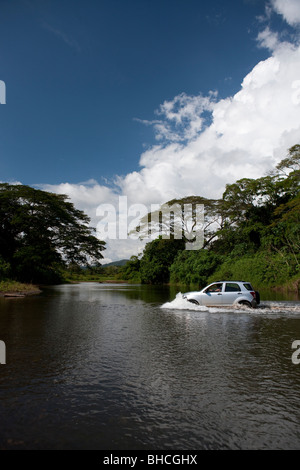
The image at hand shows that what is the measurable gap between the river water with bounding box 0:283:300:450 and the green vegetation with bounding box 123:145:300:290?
26034mm

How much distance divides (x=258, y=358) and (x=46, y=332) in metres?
6.99

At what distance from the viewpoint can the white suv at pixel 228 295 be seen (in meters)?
16.3

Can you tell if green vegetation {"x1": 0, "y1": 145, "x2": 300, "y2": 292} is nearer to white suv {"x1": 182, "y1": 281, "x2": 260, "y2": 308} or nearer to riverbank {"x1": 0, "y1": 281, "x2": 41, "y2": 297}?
riverbank {"x1": 0, "y1": 281, "x2": 41, "y2": 297}

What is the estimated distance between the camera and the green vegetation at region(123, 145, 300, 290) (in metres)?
34.5

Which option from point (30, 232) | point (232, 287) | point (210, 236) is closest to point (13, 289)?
point (30, 232)

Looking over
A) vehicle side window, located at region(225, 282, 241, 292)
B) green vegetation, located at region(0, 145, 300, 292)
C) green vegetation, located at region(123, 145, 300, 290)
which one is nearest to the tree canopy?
green vegetation, located at region(0, 145, 300, 292)

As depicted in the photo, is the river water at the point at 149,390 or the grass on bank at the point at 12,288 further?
the grass on bank at the point at 12,288

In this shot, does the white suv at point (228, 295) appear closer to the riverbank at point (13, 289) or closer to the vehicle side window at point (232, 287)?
the vehicle side window at point (232, 287)

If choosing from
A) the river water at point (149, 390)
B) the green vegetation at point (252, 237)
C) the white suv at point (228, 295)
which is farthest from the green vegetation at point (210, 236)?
the river water at point (149, 390)

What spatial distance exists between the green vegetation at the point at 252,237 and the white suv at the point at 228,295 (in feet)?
55.2

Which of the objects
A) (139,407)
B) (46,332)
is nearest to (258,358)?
(139,407)

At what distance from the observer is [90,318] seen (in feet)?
46.0

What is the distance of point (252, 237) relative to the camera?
4391 cm

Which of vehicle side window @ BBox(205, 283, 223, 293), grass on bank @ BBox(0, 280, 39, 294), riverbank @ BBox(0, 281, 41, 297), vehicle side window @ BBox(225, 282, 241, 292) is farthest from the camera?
grass on bank @ BBox(0, 280, 39, 294)
